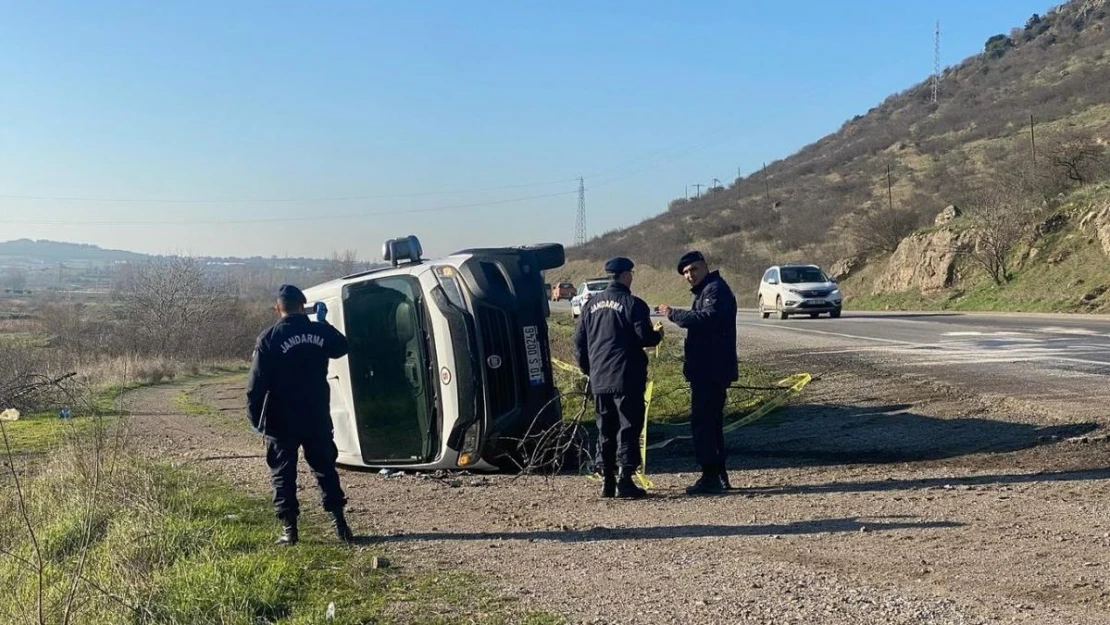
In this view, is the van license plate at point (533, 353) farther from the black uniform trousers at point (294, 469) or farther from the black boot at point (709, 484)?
the black uniform trousers at point (294, 469)

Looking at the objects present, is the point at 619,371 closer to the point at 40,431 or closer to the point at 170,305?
the point at 40,431

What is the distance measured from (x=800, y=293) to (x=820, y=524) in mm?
22131

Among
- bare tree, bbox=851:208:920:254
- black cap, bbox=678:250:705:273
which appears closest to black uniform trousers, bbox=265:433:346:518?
black cap, bbox=678:250:705:273

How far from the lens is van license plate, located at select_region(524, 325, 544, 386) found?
822cm

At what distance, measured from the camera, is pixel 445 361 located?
8.05 m

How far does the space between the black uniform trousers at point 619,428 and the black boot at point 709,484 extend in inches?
18.5

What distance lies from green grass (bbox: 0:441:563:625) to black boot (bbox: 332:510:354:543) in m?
0.07

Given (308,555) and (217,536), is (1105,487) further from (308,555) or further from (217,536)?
(217,536)

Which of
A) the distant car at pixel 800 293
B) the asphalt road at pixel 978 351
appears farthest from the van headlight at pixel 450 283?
the distant car at pixel 800 293

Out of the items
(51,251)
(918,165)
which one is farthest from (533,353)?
(51,251)

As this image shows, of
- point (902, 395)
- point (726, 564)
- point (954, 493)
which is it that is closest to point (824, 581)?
point (726, 564)

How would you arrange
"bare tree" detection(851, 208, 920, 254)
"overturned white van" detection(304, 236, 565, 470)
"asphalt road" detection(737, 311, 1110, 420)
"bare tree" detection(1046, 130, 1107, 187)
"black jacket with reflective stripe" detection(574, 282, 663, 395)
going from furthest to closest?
"bare tree" detection(851, 208, 920, 254) < "bare tree" detection(1046, 130, 1107, 187) < "asphalt road" detection(737, 311, 1110, 420) < "overturned white van" detection(304, 236, 565, 470) < "black jacket with reflective stripe" detection(574, 282, 663, 395)

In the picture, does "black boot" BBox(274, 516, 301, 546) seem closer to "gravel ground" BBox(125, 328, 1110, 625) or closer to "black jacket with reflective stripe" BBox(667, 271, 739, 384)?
"gravel ground" BBox(125, 328, 1110, 625)

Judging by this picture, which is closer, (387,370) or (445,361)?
(445,361)
